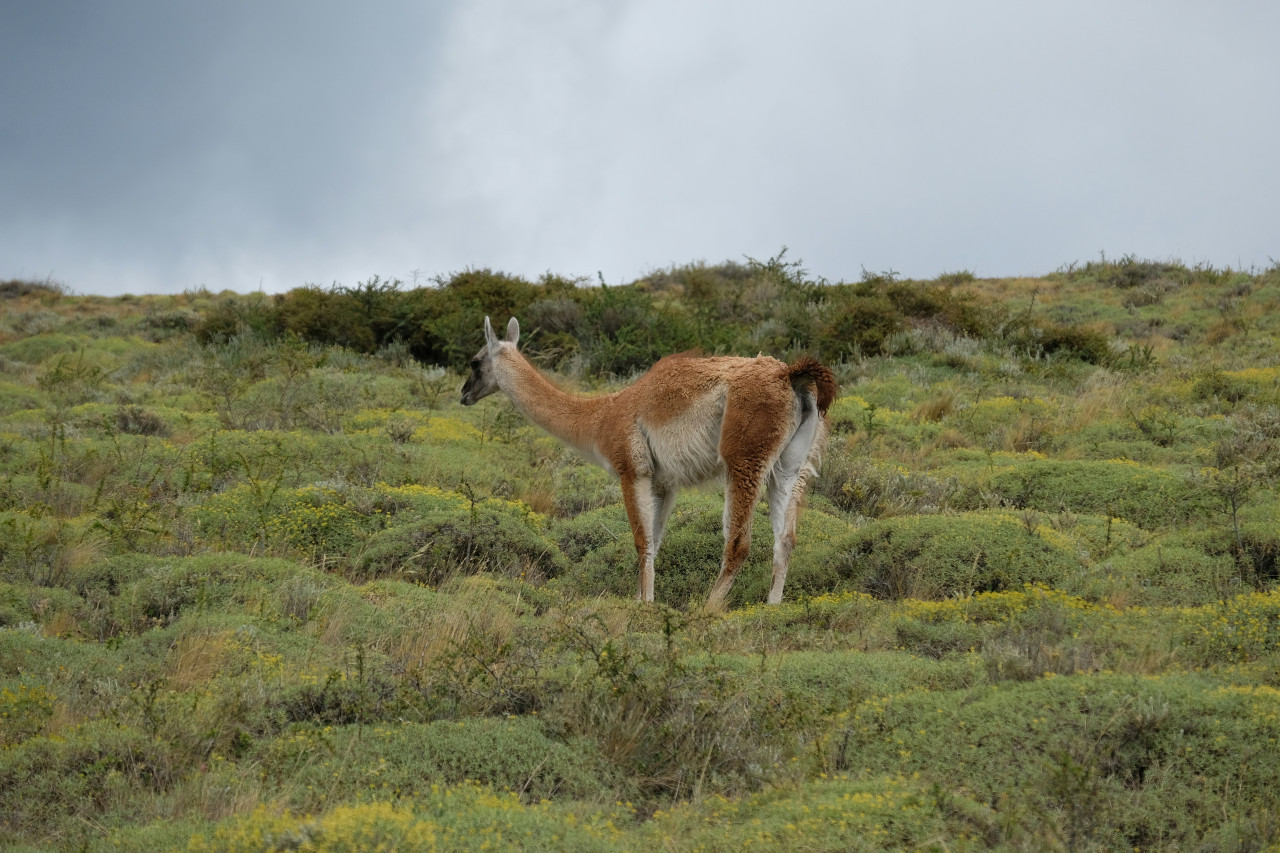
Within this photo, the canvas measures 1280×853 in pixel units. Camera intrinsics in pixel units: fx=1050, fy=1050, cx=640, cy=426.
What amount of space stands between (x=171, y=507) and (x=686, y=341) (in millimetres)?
10693

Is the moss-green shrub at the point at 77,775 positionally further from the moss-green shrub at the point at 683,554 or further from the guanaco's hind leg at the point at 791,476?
the guanaco's hind leg at the point at 791,476

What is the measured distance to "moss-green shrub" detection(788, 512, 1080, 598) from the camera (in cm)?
765

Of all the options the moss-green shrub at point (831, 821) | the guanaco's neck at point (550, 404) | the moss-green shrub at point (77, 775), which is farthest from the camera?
the guanaco's neck at point (550, 404)

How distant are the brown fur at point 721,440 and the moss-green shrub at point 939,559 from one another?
1.67ft

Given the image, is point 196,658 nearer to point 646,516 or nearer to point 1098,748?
point 646,516

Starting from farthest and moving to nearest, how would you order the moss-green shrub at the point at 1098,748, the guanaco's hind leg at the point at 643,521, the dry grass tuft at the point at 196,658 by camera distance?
1. the guanaco's hind leg at the point at 643,521
2. the dry grass tuft at the point at 196,658
3. the moss-green shrub at the point at 1098,748

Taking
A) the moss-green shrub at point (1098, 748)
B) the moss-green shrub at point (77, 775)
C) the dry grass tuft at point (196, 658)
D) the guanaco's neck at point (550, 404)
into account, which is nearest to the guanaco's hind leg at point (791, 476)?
the guanaco's neck at point (550, 404)

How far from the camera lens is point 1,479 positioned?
998 centimetres

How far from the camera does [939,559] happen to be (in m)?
7.92

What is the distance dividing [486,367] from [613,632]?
15.4 feet

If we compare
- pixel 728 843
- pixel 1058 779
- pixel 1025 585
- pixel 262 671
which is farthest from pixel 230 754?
pixel 1025 585

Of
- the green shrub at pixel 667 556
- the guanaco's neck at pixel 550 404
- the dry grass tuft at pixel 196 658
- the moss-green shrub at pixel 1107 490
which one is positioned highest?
the guanaco's neck at pixel 550 404

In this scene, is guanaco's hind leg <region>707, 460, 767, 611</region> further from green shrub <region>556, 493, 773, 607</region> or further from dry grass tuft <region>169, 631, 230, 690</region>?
dry grass tuft <region>169, 631, 230, 690</region>

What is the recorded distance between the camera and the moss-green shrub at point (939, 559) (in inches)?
301
